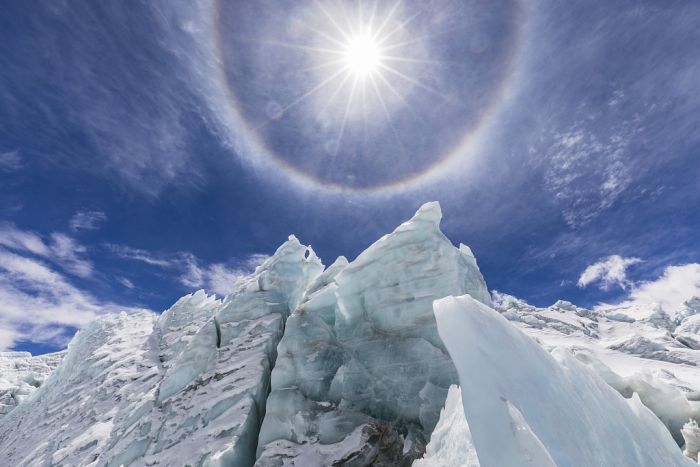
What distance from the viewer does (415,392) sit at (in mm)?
15484

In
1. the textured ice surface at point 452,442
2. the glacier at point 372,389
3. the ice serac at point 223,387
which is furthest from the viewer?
the ice serac at point 223,387

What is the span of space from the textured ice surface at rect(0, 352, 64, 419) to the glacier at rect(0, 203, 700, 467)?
104 ft

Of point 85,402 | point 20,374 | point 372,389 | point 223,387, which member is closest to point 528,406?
point 372,389

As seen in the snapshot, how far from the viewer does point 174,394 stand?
19078 millimetres

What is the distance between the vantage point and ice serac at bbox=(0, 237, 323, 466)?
1567 centimetres

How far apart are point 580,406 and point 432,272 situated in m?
10.8

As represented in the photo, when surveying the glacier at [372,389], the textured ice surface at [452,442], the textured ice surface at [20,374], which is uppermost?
the textured ice surface at [20,374]

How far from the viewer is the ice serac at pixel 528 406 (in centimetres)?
482

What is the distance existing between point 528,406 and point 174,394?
19023 mm

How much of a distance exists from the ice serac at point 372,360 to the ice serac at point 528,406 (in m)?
7.50

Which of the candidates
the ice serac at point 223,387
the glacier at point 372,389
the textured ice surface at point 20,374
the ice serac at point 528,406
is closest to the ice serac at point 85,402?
the glacier at point 372,389

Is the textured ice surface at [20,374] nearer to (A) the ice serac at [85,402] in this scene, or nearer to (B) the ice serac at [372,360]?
(A) the ice serac at [85,402]

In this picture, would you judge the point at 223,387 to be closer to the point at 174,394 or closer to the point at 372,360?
the point at 174,394

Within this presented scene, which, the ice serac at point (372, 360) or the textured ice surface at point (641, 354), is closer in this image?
the ice serac at point (372, 360)
